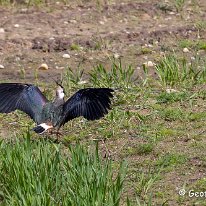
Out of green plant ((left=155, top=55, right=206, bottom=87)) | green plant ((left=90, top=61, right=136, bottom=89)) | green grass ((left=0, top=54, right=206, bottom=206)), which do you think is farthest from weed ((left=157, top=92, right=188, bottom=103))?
green plant ((left=90, top=61, right=136, bottom=89))

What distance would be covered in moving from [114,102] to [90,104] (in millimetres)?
993

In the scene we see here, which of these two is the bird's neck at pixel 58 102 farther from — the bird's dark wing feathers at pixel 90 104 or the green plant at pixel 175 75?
the green plant at pixel 175 75

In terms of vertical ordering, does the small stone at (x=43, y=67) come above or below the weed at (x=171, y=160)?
below

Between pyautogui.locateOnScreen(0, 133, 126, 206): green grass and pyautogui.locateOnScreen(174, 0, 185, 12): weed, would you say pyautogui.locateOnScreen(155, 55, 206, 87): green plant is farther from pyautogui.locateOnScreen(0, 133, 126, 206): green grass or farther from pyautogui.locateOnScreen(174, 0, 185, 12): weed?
pyautogui.locateOnScreen(174, 0, 185, 12): weed

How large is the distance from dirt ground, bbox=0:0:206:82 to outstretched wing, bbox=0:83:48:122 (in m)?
1.73

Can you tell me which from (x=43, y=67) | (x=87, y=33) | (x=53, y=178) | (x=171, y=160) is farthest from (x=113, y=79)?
(x=53, y=178)

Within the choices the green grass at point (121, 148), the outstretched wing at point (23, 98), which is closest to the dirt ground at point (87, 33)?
the green grass at point (121, 148)

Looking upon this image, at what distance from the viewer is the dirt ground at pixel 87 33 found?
8156mm

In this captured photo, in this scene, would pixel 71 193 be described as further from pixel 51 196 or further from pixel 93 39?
pixel 93 39

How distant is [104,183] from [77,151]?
1.38ft

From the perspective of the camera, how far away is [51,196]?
14.4 ft

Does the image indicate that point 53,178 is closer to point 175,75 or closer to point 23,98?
point 23,98

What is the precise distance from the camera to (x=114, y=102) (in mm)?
6551

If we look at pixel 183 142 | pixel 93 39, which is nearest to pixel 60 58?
pixel 93 39
